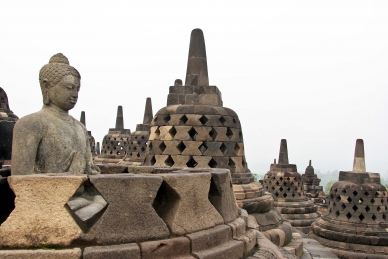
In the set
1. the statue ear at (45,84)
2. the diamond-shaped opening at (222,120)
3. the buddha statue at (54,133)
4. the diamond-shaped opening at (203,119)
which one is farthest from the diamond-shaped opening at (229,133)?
the statue ear at (45,84)

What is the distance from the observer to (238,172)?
634 cm

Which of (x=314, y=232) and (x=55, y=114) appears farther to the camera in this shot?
(x=314, y=232)

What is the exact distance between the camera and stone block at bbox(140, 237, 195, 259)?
2.28 m

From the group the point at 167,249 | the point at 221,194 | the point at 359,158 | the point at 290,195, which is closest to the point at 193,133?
the point at 221,194

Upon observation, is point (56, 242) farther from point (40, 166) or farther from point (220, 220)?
point (220, 220)

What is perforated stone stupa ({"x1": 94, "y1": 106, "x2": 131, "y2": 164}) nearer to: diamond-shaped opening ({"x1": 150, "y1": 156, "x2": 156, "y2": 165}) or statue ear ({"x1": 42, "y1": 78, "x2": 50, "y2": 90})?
diamond-shaped opening ({"x1": 150, "y1": 156, "x2": 156, "y2": 165})

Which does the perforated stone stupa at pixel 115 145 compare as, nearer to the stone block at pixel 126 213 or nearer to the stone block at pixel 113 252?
the stone block at pixel 126 213

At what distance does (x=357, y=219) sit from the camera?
10.2 m

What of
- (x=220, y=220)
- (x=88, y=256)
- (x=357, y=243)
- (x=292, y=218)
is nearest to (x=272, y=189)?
(x=292, y=218)

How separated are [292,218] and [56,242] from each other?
1191cm

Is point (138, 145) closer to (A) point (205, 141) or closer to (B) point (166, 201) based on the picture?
(A) point (205, 141)

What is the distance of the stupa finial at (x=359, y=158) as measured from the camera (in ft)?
36.3

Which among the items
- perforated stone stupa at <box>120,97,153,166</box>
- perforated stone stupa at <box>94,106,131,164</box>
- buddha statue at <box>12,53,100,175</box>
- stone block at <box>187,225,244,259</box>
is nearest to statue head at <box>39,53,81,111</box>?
buddha statue at <box>12,53,100,175</box>

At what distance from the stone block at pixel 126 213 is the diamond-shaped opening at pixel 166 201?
0.15 metres
